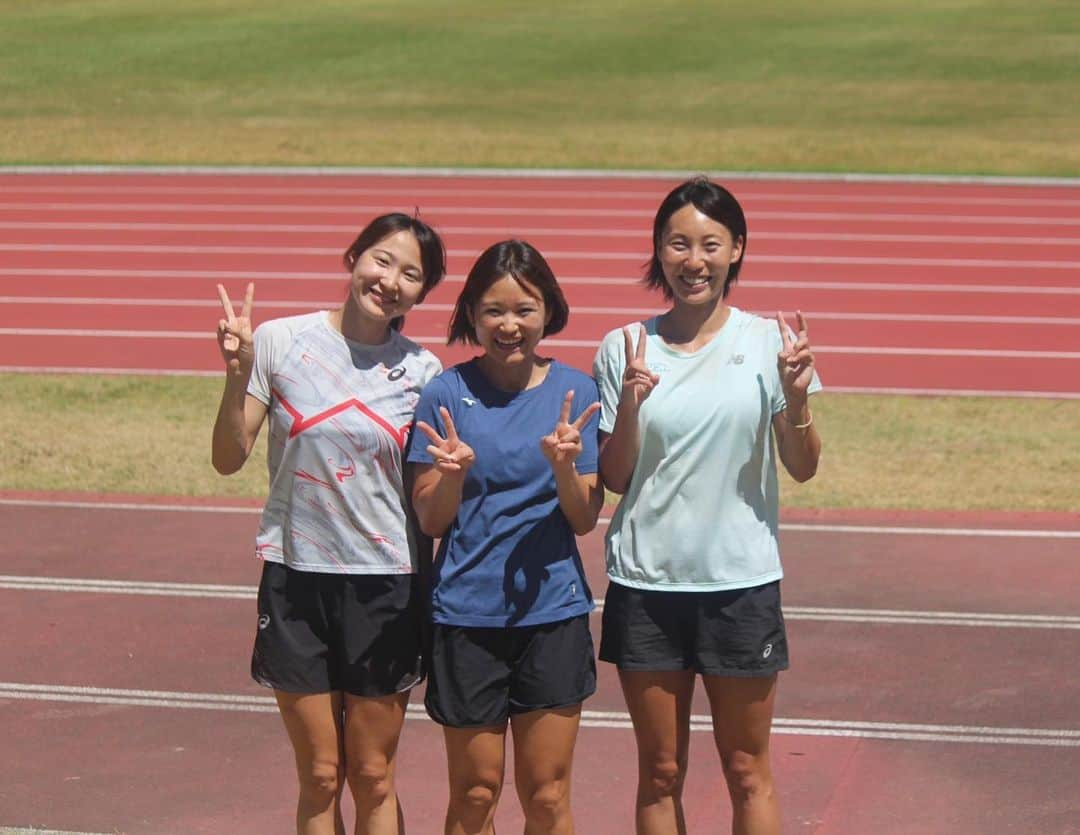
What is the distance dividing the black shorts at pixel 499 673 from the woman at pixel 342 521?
176 millimetres

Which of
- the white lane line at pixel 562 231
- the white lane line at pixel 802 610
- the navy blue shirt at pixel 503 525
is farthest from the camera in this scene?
the white lane line at pixel 562 231

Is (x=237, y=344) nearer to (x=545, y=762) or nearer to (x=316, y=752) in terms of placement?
(x=316, y=752)

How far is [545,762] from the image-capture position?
420 centimetres

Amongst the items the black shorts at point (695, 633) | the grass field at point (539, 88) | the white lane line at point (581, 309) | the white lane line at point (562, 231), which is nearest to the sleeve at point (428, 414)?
the black shorts at point (695, 633)

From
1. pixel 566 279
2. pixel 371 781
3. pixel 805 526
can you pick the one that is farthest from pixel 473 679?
pixel 566 279

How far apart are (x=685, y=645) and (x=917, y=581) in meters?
3.87

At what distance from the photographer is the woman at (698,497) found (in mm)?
4223

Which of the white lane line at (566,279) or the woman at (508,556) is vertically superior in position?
the white lane line at (566,279)

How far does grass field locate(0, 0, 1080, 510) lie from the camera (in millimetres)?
25906

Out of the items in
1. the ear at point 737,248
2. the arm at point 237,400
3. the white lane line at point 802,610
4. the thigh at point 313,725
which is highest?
the ear at point 737,248

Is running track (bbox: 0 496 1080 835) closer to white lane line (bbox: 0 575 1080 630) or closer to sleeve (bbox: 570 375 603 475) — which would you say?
white lane line (bbox: 0 575 1080 630)

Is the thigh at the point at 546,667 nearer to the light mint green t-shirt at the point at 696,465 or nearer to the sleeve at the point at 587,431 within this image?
the light mint green t-shirt at the point at 696,465

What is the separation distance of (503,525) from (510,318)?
0.46m

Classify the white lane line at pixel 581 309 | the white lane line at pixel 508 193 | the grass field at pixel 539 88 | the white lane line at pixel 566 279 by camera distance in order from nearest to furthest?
the white lane line at pixel 581 309
the white lane line at pixel 566 279
the white lane line at pixel 508 193
the grass field at pixel 539 88
